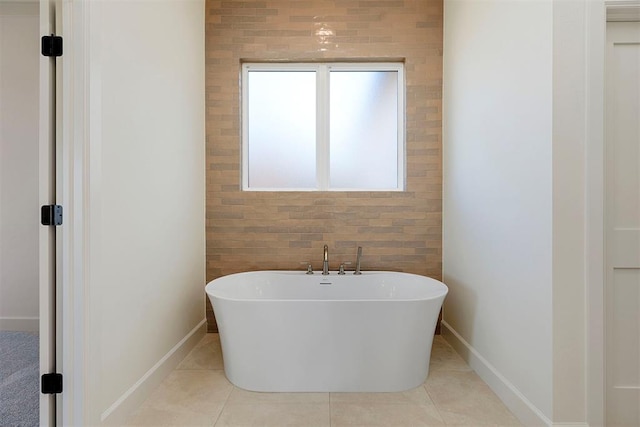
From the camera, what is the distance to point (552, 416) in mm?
1532

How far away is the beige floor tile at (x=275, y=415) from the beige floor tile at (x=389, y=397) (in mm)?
121

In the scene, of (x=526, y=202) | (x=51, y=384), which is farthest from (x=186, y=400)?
(x=526, y=202)

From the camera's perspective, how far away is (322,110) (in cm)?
304

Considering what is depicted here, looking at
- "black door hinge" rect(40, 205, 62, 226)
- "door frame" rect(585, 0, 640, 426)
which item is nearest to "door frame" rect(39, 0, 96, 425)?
"black door hinge" rect(40, 205, 62, 226)

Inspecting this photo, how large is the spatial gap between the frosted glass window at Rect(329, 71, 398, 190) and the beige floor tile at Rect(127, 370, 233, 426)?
181cm

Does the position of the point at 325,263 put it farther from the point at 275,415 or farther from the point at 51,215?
the point at 51,215

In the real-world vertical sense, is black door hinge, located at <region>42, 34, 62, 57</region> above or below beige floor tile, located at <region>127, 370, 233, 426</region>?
above

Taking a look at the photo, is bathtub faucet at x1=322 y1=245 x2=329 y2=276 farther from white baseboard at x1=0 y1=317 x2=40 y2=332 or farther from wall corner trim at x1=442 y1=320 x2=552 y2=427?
white baseboard at x1=0 y1=317 x2=40 y2=332

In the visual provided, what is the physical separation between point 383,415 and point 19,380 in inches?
82.0

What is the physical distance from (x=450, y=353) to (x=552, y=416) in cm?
105

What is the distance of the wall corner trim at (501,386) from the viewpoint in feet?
5.41

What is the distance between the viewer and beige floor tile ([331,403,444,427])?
1745 millimetres

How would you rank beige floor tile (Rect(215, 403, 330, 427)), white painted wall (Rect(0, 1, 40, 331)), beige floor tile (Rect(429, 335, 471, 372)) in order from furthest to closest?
1. beige floor tile (Rect(429, 335, 471, 372))
2. white painted wall (Rect(0, 1, 40, 331))
3. beige floor tile (Rect(215, 403, 330, 427))

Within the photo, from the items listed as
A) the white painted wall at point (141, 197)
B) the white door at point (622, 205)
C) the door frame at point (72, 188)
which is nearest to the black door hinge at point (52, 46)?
the door frame at point (72, 188)
